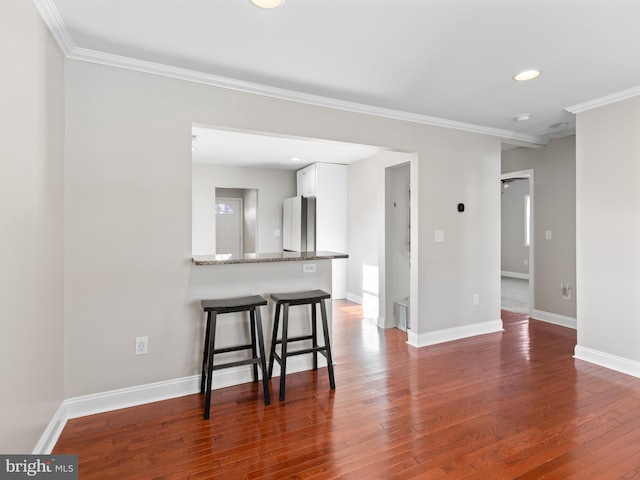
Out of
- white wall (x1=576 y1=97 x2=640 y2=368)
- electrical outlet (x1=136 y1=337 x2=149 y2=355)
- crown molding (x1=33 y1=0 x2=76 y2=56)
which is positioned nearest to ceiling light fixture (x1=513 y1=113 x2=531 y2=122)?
white wall (x1=576 y1=97 x2=640 y2=368)

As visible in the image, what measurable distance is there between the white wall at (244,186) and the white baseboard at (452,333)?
12.4ft

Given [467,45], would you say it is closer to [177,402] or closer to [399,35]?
[399,35]

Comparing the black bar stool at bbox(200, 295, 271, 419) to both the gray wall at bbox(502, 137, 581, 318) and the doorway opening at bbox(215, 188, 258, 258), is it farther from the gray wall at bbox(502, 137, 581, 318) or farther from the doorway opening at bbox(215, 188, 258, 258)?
the doorway opening at bbox(215, 188, 258, 258)

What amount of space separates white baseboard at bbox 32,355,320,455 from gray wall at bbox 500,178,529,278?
25.3ft

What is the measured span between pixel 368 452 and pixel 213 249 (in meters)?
5.14

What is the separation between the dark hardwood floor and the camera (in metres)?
1.81

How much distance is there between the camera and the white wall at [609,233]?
9.80 ft

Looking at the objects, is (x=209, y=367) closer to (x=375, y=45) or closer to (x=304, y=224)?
(x=375, y=45)

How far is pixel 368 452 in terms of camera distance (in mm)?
1936

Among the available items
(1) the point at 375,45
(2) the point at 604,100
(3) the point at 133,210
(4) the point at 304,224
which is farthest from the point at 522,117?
(3) the point at 133,210

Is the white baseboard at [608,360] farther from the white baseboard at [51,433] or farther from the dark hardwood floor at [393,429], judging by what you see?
the white baseboard at [51,433]

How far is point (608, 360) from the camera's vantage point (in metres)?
3.13

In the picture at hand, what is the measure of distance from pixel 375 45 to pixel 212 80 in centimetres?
124

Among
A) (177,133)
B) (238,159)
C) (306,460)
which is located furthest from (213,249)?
(306,460)
